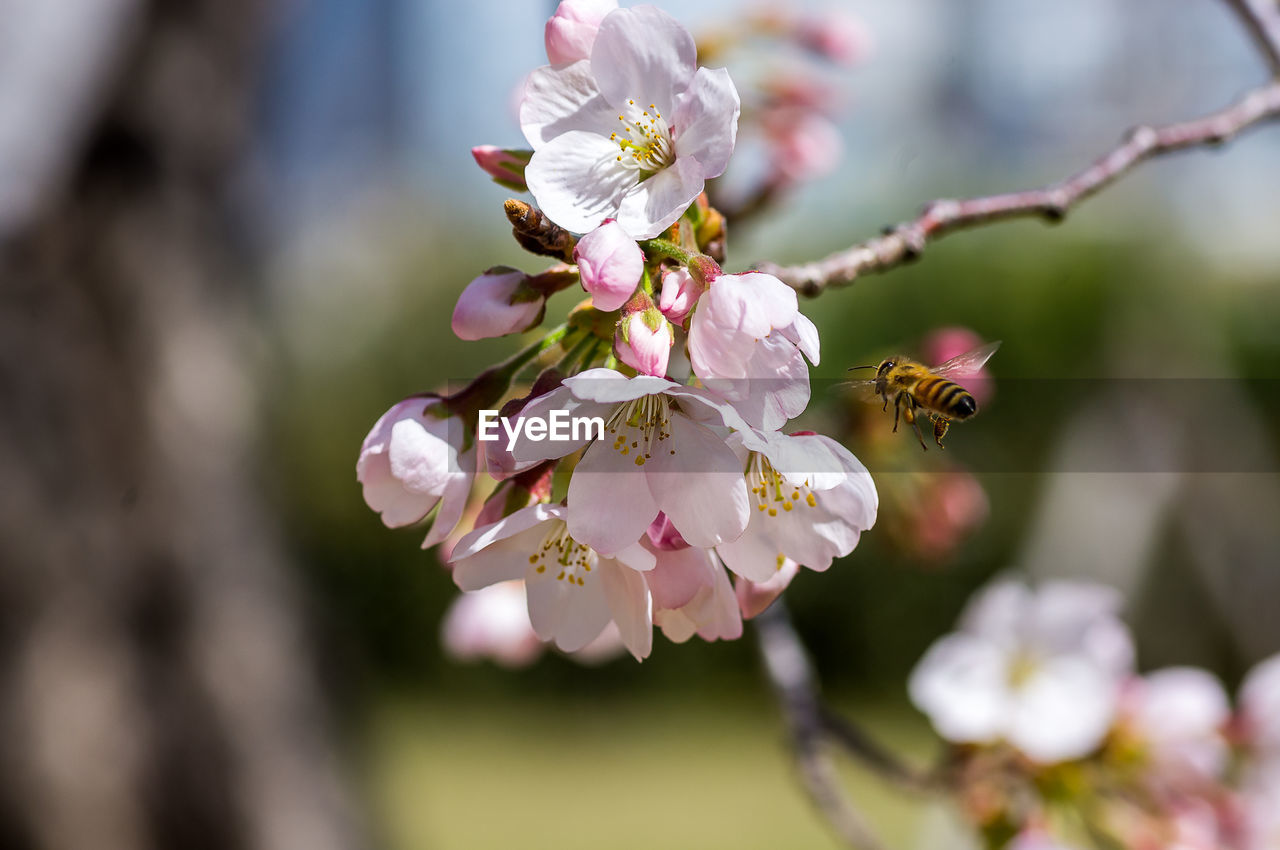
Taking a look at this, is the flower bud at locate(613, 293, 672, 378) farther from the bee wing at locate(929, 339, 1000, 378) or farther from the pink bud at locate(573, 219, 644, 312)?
the bee wing at locate(929, 339, 1000, 378)

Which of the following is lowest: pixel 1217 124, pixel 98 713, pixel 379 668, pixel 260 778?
pixel 379 668

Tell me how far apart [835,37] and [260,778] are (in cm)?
195

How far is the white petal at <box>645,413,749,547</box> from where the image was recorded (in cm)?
38

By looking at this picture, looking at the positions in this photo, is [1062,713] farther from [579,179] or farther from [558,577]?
[579,179]

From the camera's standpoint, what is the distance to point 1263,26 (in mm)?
810

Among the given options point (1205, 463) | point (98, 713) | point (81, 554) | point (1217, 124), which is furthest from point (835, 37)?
point (1205, 463)

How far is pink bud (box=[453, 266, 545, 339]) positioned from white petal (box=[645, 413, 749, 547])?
4.0 inches

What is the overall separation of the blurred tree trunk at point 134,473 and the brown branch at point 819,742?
149 centimetres

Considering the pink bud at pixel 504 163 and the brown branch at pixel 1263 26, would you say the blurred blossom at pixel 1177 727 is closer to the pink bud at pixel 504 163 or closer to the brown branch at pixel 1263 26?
the brown branch at pixel 1263 26

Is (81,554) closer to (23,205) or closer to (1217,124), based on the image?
(23,205)

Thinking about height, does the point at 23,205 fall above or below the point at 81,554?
above

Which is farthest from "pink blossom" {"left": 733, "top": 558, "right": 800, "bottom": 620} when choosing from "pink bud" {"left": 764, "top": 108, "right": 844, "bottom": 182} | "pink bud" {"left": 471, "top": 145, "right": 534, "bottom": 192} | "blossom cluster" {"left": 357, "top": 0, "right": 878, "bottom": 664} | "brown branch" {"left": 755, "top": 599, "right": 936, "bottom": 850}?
"pink bud" {"left": 764, "top": 108, "right": 844, "bottom": 182}

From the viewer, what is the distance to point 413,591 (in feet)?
22.9

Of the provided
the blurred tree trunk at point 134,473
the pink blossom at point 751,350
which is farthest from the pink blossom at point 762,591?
the blurred tree trunk at point 134,473
